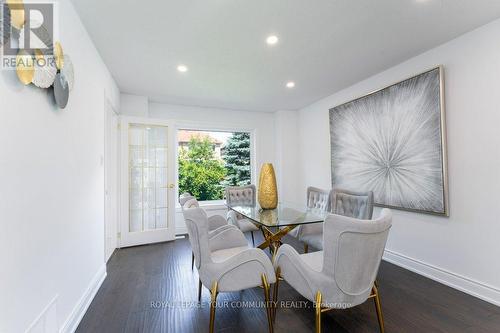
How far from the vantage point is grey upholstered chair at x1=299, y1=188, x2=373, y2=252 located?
7.90 ft

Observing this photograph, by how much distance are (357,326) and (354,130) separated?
8.66ft

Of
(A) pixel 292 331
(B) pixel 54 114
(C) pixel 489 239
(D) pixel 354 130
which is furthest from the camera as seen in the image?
(D) pixel 354 130

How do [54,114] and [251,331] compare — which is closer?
[54,114]

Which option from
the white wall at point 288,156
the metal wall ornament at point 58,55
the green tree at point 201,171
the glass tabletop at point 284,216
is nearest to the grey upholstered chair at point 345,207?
the glass tabletop at point 284,216

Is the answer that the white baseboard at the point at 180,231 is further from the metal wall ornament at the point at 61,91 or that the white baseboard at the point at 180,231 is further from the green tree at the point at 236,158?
the metal wall ornament at the point at 61,91

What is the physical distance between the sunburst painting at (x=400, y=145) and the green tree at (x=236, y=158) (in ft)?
10.4

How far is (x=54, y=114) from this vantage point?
1533 millimetres

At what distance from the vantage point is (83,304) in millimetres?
1968

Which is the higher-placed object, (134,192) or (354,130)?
(354,130)

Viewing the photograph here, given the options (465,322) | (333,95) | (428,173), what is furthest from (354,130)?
(465,322)

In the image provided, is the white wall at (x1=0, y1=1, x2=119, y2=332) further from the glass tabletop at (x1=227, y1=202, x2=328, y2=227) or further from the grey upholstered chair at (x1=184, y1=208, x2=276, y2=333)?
the glass tabletop at (x1=227, y1=202, x2=328, y2=227)

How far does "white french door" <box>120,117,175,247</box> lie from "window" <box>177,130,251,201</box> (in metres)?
2.04

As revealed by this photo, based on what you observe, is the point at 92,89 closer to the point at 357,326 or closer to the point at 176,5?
the point at 176,5

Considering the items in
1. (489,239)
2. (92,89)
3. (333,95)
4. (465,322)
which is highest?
(333,95)
